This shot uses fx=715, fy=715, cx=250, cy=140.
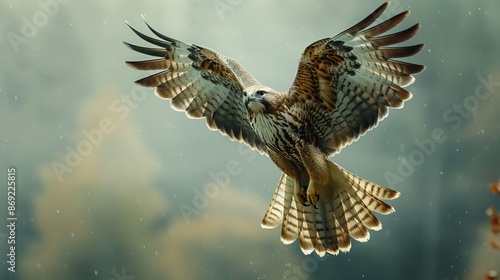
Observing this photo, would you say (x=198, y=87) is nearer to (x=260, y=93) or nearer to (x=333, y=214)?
(x=260, y=93)

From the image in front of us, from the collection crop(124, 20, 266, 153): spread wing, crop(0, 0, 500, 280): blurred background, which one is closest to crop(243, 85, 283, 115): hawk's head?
crop(124, 20, 266, 153): spread wing

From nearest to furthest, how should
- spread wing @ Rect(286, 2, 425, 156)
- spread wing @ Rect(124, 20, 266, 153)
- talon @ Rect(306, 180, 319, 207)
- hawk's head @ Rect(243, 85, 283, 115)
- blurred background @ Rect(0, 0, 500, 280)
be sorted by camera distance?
spread wing @ Rect(286, 2, 425, 156) < hawk's head @ Rect(243, 85, 283, 115) < talon @ Rect(306, 180, 319, 207) < spread wing @ Rect(124, 20, 266, 153) < blurred background @ Rect(0, 0, 500, 280)

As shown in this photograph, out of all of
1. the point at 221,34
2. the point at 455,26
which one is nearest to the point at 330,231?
the point at 221,34

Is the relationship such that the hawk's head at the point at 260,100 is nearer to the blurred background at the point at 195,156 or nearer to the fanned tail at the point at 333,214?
the fanned tail at the point at 333,214

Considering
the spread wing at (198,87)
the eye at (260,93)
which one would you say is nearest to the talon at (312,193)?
the spread wing at (198,87)

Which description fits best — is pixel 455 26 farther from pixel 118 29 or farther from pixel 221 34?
pixel 118 29

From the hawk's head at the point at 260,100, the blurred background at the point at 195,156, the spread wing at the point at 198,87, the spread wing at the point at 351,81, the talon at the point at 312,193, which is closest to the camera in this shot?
the spread wing at the point at 351,81

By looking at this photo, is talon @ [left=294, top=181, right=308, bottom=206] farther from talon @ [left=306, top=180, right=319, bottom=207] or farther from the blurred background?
the blurred background

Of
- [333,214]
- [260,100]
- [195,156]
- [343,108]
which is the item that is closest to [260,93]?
[260,100]
